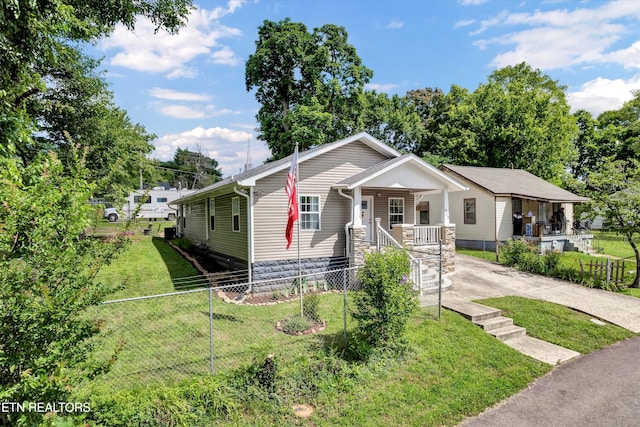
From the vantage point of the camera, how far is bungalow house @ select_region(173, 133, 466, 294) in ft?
37.2

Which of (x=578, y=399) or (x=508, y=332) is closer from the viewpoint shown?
(x=578, y=399)

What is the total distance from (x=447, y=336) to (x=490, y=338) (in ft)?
3.25

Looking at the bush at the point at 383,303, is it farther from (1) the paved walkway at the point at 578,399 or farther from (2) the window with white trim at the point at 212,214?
(2) the window with white trim at the point at 212,214

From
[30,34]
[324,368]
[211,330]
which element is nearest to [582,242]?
[324,368]

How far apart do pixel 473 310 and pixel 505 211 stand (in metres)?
13.8

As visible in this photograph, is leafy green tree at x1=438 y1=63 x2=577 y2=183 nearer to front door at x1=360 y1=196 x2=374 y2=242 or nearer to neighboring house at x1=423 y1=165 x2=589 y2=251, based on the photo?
neighboring house at x1=423 y1=165 x2=589 y2=251

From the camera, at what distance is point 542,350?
722 cm

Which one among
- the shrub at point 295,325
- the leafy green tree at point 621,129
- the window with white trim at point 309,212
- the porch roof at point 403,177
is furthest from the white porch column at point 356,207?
the leafy green tree at point 621,129

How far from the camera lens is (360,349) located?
6.22 meters

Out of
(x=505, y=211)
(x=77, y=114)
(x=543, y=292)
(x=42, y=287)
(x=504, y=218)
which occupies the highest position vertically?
(x=77, y=114)

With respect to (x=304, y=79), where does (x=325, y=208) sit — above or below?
below

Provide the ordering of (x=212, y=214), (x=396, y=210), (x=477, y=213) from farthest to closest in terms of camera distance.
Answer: (x=477, y=213) < (x=212, y=214) < (x=396, y=210)

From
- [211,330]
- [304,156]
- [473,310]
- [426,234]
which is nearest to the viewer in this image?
[211,330]

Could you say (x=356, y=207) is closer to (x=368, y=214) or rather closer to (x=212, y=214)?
(x=368, y=214)
